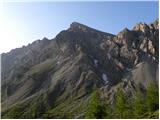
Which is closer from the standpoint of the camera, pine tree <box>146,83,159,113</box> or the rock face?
pine tree <box>146,83,159,113</box>

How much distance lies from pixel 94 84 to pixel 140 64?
779 inches

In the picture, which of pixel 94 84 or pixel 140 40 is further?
pixel 140 40

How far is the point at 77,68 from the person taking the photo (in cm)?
10762

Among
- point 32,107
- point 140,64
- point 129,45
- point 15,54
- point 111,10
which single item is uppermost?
point 15,54

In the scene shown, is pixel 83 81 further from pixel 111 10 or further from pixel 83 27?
pixel 111 10

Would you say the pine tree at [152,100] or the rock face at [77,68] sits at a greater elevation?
the rock face at [77,68]

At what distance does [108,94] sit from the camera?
90.1 meters

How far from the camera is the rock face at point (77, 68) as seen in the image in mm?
94131

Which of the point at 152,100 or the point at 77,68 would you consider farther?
the point at 77,68

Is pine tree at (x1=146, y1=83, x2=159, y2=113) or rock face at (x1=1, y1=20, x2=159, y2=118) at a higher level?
rock face at (x1=1, y1=20, x2=159, y2=118)

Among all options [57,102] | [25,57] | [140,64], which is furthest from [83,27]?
[57,102]

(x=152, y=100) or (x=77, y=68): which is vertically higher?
(x=77, y=68)

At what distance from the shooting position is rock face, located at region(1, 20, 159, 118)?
309 feet

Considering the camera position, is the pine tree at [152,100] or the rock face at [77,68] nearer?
the pine tree at [152,100]
